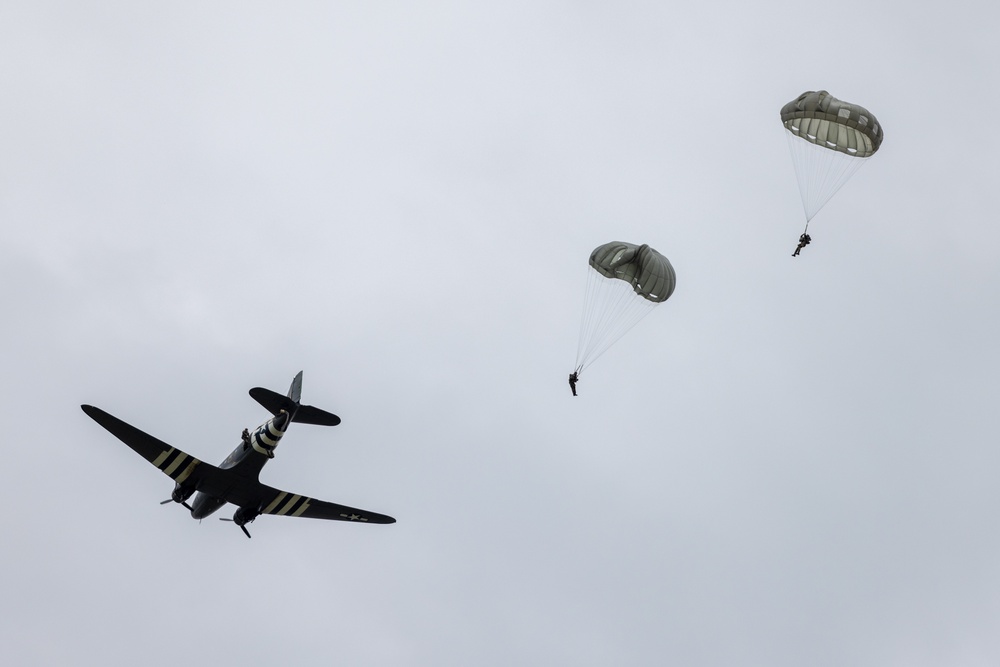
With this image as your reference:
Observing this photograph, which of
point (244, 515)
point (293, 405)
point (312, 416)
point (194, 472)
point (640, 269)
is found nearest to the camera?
point (293, 405)

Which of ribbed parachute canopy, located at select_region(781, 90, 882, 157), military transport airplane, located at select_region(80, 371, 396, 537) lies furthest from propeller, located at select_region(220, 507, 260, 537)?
ribbed parachute canopy, located at select_region(781, 90, 882, 157)

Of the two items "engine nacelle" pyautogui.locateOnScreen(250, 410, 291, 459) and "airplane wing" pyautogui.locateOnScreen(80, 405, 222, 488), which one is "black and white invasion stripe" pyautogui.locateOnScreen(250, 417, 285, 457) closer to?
"engine nacelle" pyautogui.locateOnScreen(250, 410, 291, 459)

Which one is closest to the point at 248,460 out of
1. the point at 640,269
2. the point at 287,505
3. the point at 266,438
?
the point at 266,438

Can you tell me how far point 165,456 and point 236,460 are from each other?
127 inches

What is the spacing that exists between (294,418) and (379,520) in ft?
37.5

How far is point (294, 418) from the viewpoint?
195 ft

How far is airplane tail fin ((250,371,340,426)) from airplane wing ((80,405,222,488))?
479cm

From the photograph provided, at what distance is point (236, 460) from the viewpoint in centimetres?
6166

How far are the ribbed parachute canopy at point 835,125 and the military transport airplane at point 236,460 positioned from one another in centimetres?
2678

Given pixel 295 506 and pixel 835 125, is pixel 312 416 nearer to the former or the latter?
pixel 295 506

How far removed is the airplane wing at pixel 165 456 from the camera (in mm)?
60312

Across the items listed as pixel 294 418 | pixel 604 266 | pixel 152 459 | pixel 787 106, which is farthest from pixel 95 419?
pixel 787 106

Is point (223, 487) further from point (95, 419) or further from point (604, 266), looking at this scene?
point (604, 266)

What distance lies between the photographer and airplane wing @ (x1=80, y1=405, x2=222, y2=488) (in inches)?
2375
